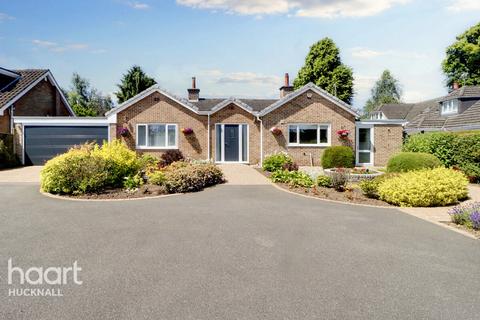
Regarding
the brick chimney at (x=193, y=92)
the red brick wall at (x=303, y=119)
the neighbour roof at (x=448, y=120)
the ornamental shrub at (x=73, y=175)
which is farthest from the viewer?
the brick chimney at (x=193, y=92)

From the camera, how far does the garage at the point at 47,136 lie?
2153 centimetres

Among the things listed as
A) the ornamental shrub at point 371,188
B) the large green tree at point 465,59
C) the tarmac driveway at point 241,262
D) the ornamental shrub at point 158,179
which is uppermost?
the large green tree at point 465,59

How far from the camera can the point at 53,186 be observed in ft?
38.1

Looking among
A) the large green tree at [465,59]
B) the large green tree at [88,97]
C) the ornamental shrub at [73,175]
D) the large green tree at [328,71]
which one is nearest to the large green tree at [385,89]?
the large green tree at [465,59]

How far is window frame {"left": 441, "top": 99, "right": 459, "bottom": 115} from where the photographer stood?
Result: 30.0 meters

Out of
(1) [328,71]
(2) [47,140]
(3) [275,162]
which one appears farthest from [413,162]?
(1) [328,71]

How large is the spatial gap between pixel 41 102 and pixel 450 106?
108 feet

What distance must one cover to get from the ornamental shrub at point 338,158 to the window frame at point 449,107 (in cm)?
1665

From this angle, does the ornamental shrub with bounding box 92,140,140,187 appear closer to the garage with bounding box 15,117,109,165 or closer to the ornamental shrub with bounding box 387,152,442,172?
the garage with bounding box 15,117,109,165

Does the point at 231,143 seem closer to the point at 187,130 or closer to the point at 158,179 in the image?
the point at 187,130

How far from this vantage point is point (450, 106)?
30797 millimetres

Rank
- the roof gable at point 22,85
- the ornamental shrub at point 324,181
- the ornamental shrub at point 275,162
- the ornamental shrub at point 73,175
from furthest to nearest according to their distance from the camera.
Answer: the roof gable at point 22,85
the ornamental shrub at point 275,162
the ornamental shrub at point 324,181
the ornamental shrub at point 73,175

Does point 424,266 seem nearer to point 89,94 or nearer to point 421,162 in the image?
point 421,162

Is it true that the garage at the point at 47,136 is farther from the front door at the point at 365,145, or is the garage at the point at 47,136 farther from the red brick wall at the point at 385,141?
the red brick wall at the point at 385,141
